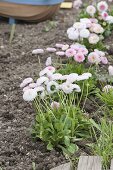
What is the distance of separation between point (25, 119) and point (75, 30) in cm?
111

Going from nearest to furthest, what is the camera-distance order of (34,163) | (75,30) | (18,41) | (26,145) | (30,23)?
(34,163) → (26,145) → (75,30) → (18,41) → (30,23)

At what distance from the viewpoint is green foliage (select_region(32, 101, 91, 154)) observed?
3455 millimetres

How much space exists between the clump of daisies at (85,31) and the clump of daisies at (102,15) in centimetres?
44

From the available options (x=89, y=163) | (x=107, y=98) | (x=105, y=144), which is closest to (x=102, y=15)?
(x=107, y=98)

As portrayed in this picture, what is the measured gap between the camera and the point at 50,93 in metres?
3.80

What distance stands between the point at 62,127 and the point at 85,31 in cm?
133

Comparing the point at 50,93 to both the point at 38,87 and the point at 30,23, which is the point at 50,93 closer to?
the point at 38,87

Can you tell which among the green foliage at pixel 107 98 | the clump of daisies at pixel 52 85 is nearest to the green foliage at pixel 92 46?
the green foliage at pixel 107 98

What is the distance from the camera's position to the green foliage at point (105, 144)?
3.23 m

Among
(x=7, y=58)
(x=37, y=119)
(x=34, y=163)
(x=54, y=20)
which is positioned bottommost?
(x=34, y=163)

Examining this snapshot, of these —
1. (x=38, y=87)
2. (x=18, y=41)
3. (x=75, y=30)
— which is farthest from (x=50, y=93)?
(x=18, y=41)

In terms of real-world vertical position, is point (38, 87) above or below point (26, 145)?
above

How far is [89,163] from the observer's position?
3143 millimetres

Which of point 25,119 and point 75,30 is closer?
point 25,119
